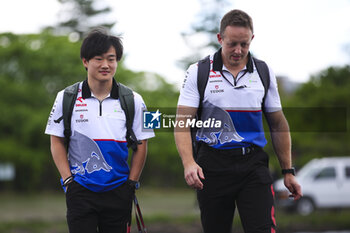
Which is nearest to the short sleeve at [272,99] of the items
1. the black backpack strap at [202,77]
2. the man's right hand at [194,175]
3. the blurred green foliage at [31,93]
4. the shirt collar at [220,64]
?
the shirt collar at [220,64]

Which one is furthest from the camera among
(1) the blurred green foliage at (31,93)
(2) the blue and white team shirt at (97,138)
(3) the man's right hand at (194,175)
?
(1) the blurred green foliage at (31,93)

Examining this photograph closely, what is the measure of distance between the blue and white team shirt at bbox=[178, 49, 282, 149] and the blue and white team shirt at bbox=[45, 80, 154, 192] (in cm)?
47

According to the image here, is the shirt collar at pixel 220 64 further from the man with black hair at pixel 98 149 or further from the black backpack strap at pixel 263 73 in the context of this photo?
the man with black hair at pixel 98 149

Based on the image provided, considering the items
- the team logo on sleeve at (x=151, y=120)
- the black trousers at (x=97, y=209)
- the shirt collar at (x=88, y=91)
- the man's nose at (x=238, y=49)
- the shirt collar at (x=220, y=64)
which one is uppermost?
the man's nose at (x=238, y=49)

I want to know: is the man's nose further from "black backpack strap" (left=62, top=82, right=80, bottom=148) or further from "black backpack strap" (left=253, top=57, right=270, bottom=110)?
"black backpack strap" (left=62, top=82, right=80, bottom=148)

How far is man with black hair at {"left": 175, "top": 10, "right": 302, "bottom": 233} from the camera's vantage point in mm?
4016

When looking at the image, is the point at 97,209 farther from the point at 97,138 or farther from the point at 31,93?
the point at 31,93

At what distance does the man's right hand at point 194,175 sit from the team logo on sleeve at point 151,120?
1.67 ft

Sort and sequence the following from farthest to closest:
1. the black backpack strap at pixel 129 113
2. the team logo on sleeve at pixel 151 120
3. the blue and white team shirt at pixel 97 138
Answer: the team logo on sleeve at pixel 151 120 → the black backpack strap at pixel 129 113 → the blue and white team shirt at pixel 97 138

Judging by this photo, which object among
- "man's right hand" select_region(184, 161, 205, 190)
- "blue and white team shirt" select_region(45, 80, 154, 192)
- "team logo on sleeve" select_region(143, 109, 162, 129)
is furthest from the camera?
"team logo on sleeve" select_region(143, 109, 162, 129)

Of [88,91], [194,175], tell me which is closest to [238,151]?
[194,175]

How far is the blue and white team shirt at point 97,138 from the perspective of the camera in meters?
3.91

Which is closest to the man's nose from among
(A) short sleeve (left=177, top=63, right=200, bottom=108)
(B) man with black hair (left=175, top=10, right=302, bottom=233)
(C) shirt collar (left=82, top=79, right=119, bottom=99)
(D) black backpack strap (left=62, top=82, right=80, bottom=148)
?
(B) man with black hair (left=175, top=10, right=302, bottom=233)

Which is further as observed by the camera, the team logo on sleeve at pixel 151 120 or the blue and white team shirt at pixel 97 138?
the team logo on sleeve at pixel 151 120
